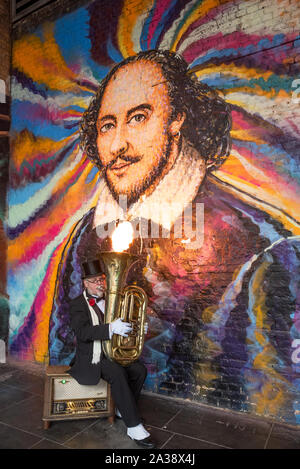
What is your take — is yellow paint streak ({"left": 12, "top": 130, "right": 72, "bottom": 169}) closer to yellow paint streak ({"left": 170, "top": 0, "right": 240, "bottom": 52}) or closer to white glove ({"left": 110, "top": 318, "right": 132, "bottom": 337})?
yellow paint streak ({"left": 170, "top": 0, "right": 240, "bottom": 52})

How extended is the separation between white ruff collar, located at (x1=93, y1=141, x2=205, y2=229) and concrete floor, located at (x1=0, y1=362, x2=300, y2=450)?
85.6 inches

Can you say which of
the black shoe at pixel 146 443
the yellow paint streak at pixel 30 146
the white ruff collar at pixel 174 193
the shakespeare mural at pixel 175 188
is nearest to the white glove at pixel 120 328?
the black shoe at pixel 146 443

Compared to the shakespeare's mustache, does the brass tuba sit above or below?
below

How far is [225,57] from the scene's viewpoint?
4.20 m

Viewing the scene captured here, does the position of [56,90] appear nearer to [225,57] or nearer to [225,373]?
[225,57]

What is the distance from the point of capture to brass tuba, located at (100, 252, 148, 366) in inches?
132

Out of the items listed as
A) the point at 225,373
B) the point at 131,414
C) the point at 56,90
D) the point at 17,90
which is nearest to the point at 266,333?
the point at 225,373

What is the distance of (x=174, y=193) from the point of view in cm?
451

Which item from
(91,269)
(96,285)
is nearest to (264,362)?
(96,285)

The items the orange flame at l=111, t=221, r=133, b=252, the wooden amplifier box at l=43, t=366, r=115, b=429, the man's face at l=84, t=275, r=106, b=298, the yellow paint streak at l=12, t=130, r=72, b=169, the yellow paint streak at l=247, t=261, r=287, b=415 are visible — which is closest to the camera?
the wooden amplifier box at l=43, t=366, r=115, b=429

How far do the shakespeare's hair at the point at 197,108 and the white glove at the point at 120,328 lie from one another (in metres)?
2.15

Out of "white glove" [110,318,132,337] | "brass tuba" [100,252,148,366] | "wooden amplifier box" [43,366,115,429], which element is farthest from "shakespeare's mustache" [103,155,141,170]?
"wooden amplifier box" [43,366,115,429]

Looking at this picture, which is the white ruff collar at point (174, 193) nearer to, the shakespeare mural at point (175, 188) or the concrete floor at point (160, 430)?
the shakespeare mural at point (175, 188)

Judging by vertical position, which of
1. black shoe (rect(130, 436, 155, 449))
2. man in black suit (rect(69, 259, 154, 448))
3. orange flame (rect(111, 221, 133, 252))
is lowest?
black shoe (rect(130, 436, 155, 449))
